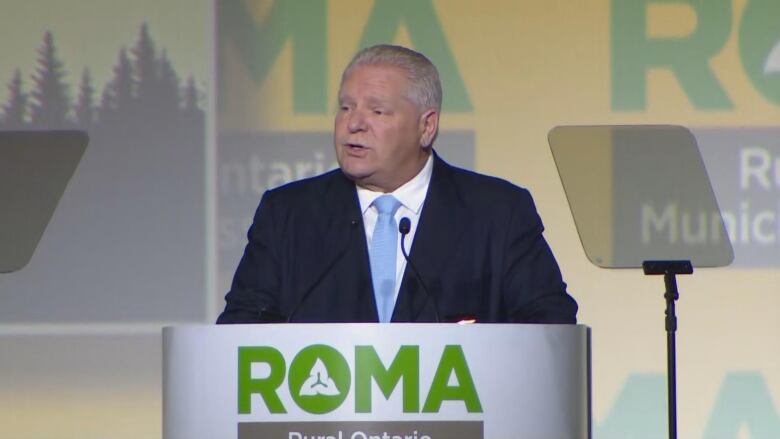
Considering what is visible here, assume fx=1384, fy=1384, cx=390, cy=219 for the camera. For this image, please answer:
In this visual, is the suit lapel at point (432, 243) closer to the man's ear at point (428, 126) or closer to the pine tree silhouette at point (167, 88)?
the man's ear at point (428, 126)

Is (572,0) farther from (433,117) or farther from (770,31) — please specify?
(433,117)

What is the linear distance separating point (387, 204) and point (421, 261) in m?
0.18

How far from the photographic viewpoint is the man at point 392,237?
3014 mm

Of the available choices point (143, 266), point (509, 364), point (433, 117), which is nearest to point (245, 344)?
point (509, 364)

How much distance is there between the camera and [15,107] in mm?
4789

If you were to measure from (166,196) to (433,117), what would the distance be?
182 cm

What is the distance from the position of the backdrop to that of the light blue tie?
1722 mm

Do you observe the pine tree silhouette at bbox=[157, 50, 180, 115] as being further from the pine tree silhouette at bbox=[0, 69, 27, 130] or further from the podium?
the podium

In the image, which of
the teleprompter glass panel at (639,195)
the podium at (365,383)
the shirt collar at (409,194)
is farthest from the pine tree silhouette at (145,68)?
the podium at (365,383)

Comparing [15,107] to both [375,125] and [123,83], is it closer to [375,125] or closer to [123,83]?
[123,83]

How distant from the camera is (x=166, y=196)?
483 cm

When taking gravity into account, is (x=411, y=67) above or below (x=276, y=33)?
below

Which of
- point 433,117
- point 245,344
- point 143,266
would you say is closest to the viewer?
point 245,344

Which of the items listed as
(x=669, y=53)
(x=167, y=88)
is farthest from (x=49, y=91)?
(x=669, y=53)
